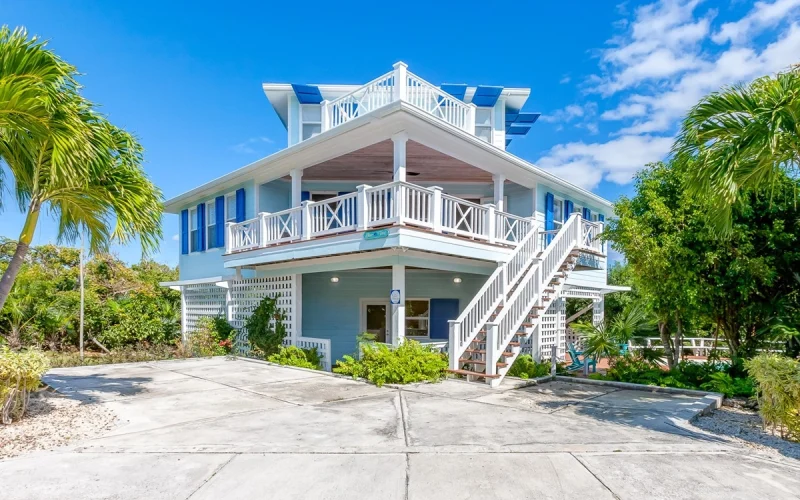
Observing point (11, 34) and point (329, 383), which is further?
point (329, 383)

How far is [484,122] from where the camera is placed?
58.4 feet

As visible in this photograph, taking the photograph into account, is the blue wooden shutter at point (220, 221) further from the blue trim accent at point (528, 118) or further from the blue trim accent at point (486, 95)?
the blue trim accent at point (528, 118)

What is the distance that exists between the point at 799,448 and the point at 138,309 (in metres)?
17.6

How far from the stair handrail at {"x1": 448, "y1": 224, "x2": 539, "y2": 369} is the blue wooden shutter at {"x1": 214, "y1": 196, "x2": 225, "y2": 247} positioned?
30.4 feet

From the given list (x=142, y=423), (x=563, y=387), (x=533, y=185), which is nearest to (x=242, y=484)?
(x=142, y=423)

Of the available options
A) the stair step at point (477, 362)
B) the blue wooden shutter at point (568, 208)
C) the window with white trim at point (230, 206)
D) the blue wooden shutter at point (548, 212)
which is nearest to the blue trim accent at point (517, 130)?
the blue wooden shutter at point (568, 208)

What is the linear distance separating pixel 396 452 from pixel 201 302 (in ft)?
46.3

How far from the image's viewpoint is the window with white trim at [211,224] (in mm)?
16869

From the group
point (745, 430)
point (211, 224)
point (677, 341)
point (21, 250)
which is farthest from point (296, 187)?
point (745, 430)

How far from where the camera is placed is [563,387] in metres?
10.0

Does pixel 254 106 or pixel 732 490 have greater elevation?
pixel 254 106

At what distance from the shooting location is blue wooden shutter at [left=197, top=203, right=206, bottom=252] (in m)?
17.5

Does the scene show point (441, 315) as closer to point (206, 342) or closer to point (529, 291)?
point (529, 291)

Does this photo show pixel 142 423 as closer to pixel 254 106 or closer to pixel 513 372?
pixel 513 372
